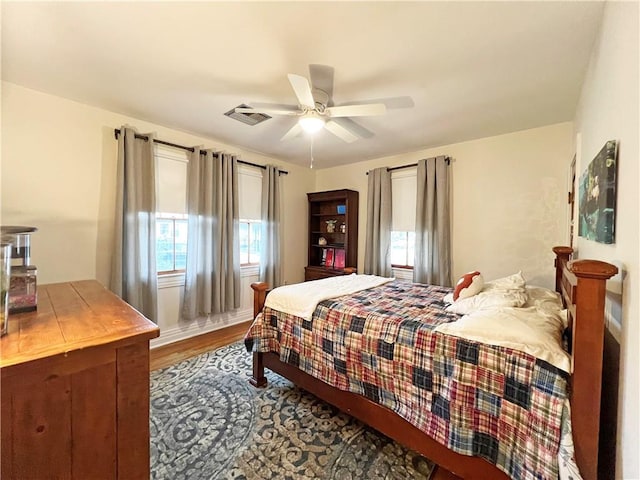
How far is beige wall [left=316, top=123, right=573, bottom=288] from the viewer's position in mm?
3029

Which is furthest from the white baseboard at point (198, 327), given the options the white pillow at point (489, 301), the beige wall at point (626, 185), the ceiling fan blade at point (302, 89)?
the beige wall at point (626, 185)

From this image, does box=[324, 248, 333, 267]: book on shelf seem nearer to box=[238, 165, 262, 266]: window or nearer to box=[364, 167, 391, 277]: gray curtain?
box=[364, 167, 391, 277]: gray curtain

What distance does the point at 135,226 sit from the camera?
2.91 meters

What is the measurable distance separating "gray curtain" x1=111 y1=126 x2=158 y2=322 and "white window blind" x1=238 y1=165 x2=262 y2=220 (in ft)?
3.89

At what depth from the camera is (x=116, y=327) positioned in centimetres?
97

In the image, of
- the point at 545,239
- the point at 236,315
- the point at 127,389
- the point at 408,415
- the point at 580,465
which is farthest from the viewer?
the point at 236,315

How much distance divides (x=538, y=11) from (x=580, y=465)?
2.13 meters

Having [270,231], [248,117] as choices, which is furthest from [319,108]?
[270,231]

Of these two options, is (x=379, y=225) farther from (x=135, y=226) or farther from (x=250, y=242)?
(x=135, y=226)

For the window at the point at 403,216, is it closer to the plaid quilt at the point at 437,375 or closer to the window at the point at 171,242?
the plaid quilt at the point at 437,375

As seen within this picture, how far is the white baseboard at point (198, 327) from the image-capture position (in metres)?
3.31

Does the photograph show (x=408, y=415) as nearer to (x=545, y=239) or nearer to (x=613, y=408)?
(x=613, y=408)

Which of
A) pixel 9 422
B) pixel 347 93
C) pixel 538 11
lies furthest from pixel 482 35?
pixel 9 422

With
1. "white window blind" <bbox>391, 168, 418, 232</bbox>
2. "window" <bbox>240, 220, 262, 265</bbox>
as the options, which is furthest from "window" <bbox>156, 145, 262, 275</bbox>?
"white window blind" <bbox>391, 168, 418, 232</bbox>
